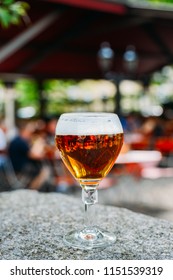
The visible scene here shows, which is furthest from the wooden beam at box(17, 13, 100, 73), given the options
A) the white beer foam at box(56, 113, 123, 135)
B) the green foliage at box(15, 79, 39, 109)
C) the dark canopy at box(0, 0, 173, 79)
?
the green foliage at box(15, 79, 39, 109)

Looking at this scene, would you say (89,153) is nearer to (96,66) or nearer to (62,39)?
(62,39)

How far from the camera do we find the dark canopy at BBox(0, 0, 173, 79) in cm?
598

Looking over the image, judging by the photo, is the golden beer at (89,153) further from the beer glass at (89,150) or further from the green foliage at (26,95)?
the green foliage at (26,95)

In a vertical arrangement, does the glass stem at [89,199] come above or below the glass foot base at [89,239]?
above

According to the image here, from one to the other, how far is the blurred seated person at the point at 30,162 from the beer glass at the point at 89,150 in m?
4.16

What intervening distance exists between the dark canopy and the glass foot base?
453cm

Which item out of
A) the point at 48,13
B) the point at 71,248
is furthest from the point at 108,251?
the point at 48,13

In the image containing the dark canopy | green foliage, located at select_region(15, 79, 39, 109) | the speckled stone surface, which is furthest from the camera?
green foliage, located at select_region(15, 79, 39, 109)

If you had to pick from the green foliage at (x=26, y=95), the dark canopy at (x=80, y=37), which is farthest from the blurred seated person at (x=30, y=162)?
the green foliage at (x=26, y=95)

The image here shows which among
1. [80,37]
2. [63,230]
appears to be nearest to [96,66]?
[80,37]

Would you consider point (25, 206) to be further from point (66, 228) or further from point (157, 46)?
point (157, 46)

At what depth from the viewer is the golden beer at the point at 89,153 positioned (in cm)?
85

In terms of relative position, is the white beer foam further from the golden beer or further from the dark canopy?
the dark canopy

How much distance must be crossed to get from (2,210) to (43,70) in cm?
815
